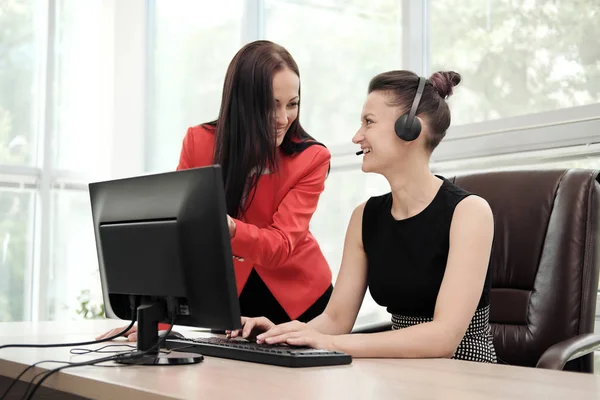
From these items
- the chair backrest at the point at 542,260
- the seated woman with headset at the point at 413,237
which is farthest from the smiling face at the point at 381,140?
the chair backrest at the point at 542,260

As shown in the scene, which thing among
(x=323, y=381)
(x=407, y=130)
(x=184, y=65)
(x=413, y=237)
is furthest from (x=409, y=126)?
(x=184, y=65)

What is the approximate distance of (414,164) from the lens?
1.86 metres

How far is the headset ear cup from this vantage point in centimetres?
180

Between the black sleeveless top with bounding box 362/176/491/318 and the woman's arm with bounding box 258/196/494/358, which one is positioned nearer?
the woman's arm with bounding box 258/196/494/358

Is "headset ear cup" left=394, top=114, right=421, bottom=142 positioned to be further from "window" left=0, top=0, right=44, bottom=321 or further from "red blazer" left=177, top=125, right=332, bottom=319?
"window" left=0, top=0, right=44, bottom=321

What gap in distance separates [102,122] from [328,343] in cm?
391

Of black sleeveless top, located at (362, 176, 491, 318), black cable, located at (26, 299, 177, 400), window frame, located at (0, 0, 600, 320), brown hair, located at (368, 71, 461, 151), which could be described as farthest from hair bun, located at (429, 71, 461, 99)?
window frame, located at (0, 0, 600, 320)

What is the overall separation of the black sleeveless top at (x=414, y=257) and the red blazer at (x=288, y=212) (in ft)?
0.85

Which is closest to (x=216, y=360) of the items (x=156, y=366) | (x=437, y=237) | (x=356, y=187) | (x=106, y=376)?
(x=156, y=366)

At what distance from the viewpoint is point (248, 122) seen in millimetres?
2043

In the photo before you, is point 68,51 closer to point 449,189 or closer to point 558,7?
point 558,7

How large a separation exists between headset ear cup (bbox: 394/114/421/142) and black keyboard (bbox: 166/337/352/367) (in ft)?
1.93

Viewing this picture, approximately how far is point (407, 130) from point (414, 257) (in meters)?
0.30

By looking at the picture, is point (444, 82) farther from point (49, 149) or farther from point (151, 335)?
point (49, 149)
